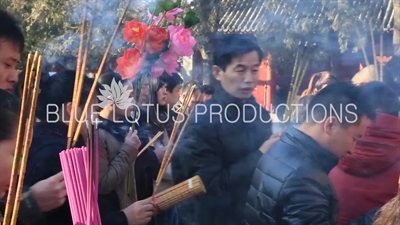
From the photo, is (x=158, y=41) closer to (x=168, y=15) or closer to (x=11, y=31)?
(x=168, y=15)

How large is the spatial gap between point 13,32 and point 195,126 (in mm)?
695

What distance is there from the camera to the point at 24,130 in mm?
1788

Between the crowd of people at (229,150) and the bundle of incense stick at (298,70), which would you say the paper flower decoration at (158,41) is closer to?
the crowd of people at (229,150)

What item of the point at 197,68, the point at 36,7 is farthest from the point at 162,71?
the point at 36,7

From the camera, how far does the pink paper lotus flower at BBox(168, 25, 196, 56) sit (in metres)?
2.15

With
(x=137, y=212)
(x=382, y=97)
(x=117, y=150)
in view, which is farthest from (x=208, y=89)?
(x=382, y=97)

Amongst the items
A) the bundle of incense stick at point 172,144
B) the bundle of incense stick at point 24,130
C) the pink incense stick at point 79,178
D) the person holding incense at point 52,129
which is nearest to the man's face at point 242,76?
the bundle of incense stick at point 172,144

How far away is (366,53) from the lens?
222 centimetres

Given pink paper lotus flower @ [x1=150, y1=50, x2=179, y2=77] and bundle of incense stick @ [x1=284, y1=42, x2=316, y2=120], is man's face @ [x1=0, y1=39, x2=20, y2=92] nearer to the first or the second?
pink paper lotus flower @ [x1=150, y1=50, x2=179, y2=77]

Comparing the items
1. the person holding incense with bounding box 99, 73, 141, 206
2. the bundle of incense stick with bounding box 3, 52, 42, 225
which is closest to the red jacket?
the person holding incense with bounding box 99, 73, 141, 206

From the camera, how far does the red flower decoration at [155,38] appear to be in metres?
2.15

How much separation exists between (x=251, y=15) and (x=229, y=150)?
18.9 inches

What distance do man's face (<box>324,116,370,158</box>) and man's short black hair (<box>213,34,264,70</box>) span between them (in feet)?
1.16

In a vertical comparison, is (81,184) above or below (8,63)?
below
